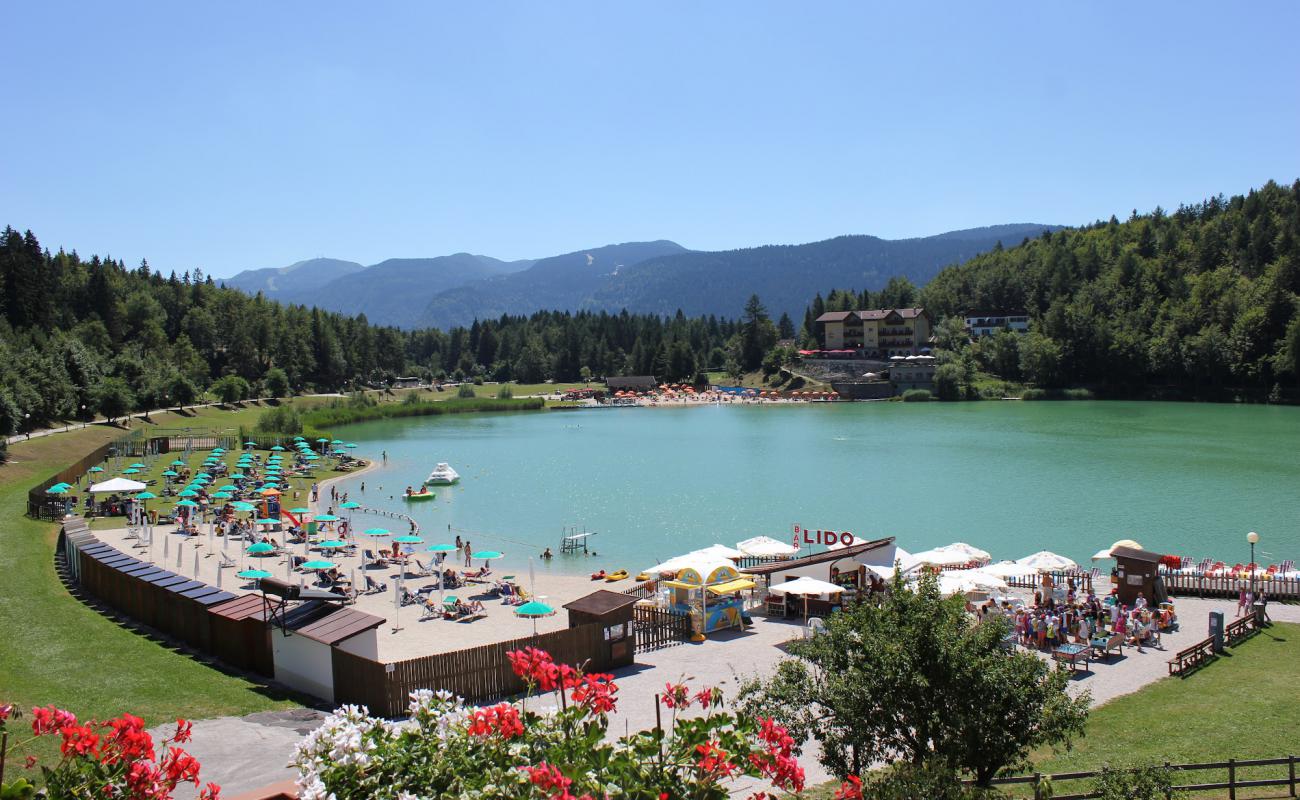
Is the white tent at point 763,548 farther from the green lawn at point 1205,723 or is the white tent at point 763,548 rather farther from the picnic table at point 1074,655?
the green lawn at point 1205,723

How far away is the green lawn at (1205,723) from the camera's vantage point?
467 inches

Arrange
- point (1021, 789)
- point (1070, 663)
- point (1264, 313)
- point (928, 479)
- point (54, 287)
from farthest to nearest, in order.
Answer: point (1264, 313) → point (54, 287) → point (928, 479) → point (1070, 663) → point (1021, 789)

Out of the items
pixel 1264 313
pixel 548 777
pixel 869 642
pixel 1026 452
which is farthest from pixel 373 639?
pixel 1264 313

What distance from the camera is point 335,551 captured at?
35.3 metres

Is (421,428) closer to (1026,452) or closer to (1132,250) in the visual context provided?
(1026,452)

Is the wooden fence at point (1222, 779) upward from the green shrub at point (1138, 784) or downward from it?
downward

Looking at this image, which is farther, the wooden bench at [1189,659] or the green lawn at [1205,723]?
the wooden bench at [1189,659]

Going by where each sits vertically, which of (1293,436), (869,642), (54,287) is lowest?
(1293,436)

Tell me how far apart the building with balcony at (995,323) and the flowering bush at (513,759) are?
6023 inches

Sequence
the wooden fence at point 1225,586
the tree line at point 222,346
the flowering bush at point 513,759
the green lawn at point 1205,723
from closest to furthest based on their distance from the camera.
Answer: the flowering bush at point 513,759 → the green lawn at point 1205,723 → the wooden fence at point 1225,586 → the tree line at point 222,346

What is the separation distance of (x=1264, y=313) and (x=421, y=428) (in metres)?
110

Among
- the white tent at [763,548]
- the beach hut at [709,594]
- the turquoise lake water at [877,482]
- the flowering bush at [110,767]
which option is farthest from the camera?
the turquoise lake water at [877,482]

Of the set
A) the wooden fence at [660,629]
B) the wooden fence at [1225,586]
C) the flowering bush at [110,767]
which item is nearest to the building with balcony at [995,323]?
the wooden fence at [1225,586]

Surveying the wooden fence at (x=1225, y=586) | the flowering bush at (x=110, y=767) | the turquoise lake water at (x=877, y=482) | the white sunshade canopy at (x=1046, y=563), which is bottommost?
the turquoise lake water at (x=877, y=482)
